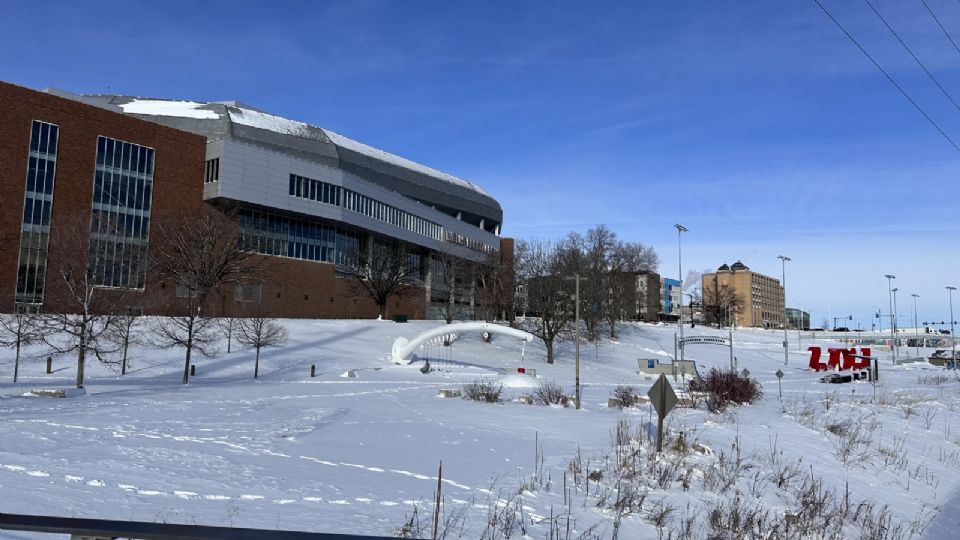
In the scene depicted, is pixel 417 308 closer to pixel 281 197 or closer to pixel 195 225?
pixel 281 197

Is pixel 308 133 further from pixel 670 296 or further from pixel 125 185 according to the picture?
pixel 670 296

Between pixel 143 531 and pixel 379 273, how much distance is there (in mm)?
66916

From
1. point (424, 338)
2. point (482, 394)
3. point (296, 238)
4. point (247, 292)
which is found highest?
point (296, 238)

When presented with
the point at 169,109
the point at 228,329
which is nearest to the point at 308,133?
the point at 169,109

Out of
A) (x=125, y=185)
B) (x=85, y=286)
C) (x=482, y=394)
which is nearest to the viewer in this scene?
(x=482, y=394)

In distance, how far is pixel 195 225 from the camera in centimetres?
5066


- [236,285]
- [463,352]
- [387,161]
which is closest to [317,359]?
[463,352]

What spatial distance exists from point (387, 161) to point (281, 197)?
2681cm

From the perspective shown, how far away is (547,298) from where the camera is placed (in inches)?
2208

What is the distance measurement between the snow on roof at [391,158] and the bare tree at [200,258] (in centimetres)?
2689

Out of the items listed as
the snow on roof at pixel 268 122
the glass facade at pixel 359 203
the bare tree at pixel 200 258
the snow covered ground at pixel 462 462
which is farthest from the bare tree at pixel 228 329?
the snow on roof at pixel 268 122

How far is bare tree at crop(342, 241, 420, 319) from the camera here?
6975 cm

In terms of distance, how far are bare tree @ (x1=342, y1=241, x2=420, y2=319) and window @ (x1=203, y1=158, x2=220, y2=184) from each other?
655 inches

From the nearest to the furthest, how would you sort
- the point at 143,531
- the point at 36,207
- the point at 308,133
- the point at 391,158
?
the point at 143,531, the point at 36,207, the point at 308,133, the point at 391,158
